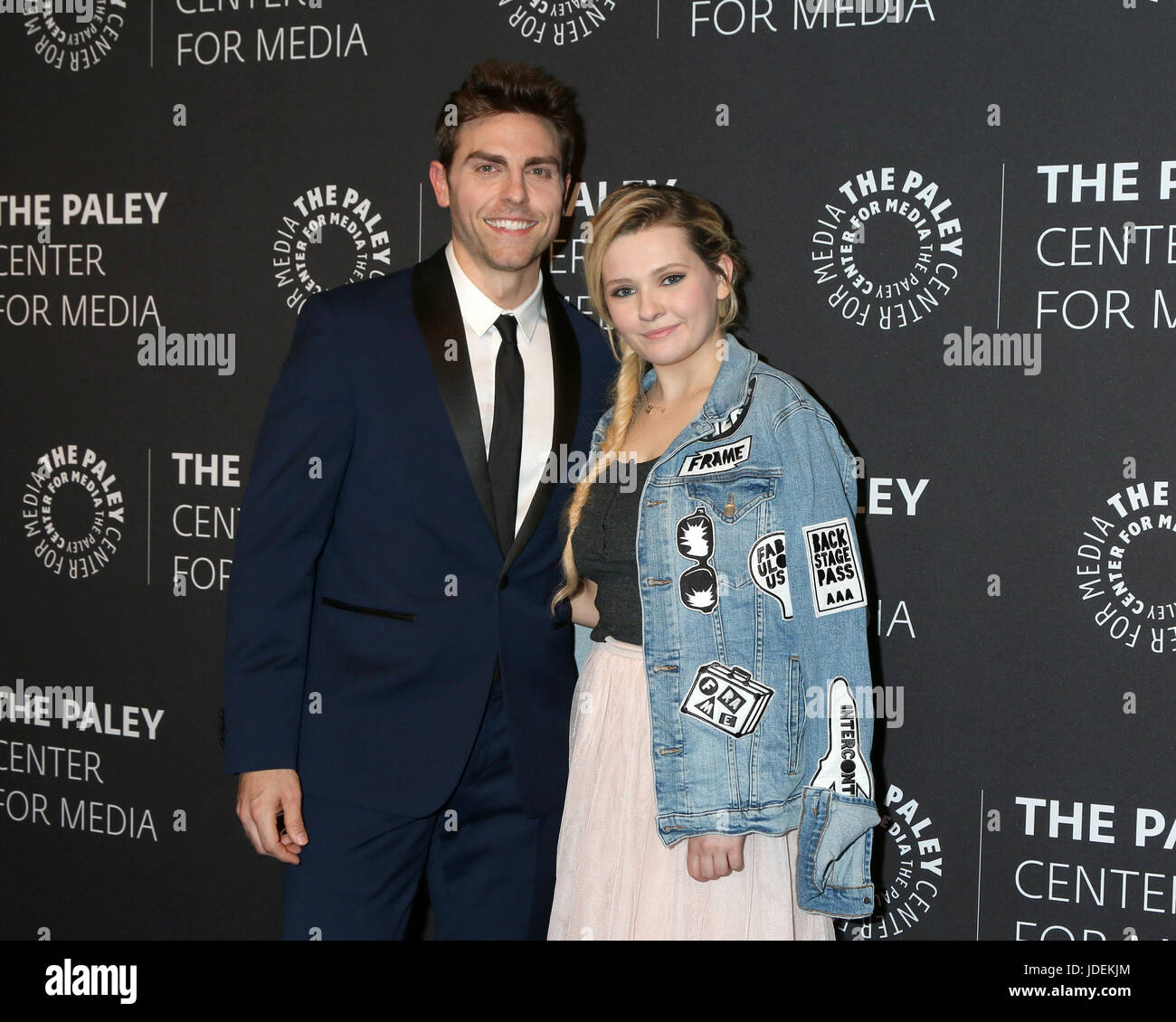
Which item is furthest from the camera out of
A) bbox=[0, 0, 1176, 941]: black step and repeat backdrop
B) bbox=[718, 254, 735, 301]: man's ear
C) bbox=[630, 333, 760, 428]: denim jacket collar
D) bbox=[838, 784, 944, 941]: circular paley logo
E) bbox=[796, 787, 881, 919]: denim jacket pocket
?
bbox=[838, 784, 944, 941]: circular paley logo

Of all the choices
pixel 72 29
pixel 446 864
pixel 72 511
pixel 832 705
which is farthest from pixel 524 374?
pixel 72 29

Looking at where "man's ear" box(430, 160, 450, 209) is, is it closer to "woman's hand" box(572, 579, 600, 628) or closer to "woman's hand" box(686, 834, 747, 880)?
"woman's hand" box(572, 579, 600, 628)

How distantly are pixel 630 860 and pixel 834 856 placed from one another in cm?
34

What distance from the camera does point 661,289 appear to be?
6.42ft

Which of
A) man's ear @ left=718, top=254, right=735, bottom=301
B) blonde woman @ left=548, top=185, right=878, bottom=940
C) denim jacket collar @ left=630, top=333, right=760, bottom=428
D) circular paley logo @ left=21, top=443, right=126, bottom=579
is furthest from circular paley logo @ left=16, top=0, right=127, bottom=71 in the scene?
denim jacket collar @ left=630, top=333, right=760, bottom=428

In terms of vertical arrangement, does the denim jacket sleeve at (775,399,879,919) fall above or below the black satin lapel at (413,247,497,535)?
below

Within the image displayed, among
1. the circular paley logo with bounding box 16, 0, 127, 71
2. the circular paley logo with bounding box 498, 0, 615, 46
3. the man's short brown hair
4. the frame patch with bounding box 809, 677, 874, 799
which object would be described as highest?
the circular paley logo with bounding box 16, 0, 127, 71

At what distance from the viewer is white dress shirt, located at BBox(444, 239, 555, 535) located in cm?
212

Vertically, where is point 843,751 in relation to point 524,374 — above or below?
below

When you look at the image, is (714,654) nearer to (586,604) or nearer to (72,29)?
(586,604)

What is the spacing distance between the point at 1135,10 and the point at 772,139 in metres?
0.72

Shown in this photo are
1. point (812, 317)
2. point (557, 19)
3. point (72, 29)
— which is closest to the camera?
point (812, 317)

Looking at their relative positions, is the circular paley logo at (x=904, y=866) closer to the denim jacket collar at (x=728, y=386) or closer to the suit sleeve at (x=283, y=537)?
the denim jacket collar at (x=728, y=386)

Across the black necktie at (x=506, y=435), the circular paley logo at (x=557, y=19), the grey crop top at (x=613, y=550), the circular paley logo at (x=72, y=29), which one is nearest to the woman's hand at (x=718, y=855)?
the grey crop top at (x=613, y=550)
